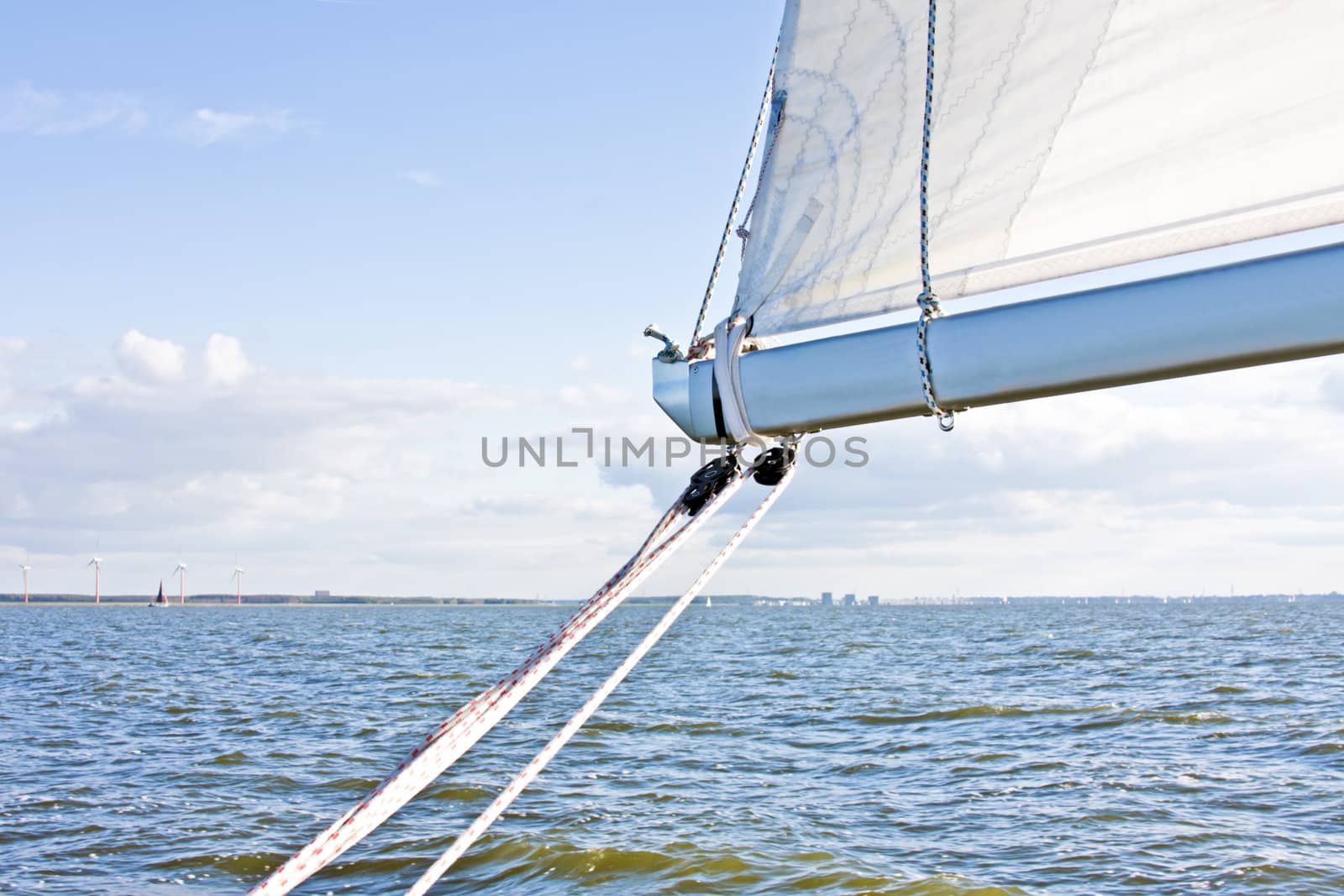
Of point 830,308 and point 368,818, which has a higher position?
point 830,308

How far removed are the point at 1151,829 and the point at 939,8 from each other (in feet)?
36.1

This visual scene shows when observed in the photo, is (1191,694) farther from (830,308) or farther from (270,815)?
(830,308)

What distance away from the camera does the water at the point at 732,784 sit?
10328 mm

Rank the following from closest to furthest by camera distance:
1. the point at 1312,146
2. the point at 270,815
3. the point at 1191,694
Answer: the point at 1312,146, the point at 270,815, the point at 1191,694

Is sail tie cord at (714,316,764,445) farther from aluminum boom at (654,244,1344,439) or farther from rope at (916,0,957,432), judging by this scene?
rope at (916,0,957,432)

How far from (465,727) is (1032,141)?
5.36 feet

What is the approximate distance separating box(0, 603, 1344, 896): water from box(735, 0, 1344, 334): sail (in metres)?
8.38

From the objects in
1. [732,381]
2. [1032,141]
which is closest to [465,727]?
[732,381]

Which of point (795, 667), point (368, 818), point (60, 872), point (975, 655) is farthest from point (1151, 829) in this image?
point (975, 655)

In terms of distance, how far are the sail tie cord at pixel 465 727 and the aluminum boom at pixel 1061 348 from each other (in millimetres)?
301

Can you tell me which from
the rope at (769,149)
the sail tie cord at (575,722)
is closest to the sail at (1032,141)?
the rope at (769,149)

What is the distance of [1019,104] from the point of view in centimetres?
239

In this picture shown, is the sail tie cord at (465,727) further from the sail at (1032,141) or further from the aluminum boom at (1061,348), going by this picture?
the sail at (1032,141)

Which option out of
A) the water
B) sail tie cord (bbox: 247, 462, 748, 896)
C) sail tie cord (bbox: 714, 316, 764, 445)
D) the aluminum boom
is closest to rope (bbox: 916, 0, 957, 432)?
the aluminum boom
